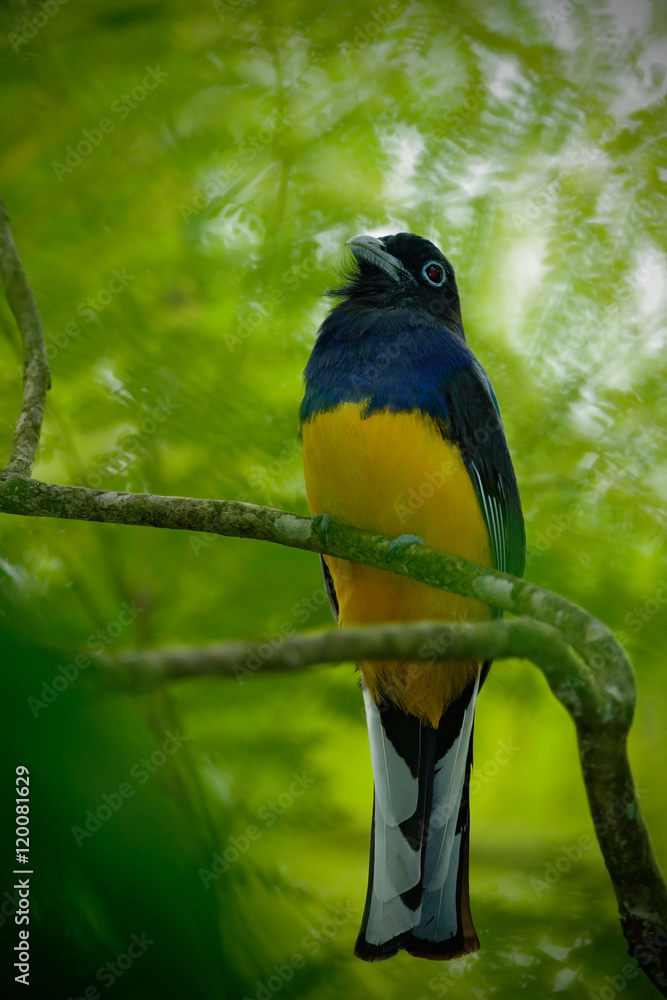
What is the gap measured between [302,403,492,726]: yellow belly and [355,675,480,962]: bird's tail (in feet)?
0.33

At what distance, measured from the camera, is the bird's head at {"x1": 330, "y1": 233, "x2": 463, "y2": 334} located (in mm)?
3916

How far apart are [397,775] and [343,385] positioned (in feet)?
5.27

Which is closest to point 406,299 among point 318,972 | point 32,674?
point 318,972

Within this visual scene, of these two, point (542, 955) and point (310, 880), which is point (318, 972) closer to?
point (310, 880)

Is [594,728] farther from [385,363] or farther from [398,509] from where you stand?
[385,363]

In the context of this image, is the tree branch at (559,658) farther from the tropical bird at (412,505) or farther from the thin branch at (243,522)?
the tropical bird at (412,505)

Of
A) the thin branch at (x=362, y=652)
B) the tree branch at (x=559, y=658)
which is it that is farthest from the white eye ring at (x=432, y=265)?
the thin branch at (x=362, y=652)

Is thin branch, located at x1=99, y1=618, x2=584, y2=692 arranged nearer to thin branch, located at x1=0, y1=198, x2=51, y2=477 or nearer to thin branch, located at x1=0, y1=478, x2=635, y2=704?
thin branch, located at x1=0, y1=478, x2=635, y2=704

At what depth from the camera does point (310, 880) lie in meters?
3.09

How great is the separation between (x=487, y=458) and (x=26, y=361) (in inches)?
75.4

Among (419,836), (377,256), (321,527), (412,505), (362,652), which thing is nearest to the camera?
(362,652)

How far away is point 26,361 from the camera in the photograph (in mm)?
3107

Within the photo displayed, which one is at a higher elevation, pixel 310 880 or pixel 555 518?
pixel 555 518

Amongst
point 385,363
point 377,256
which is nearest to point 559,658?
point 385,363
